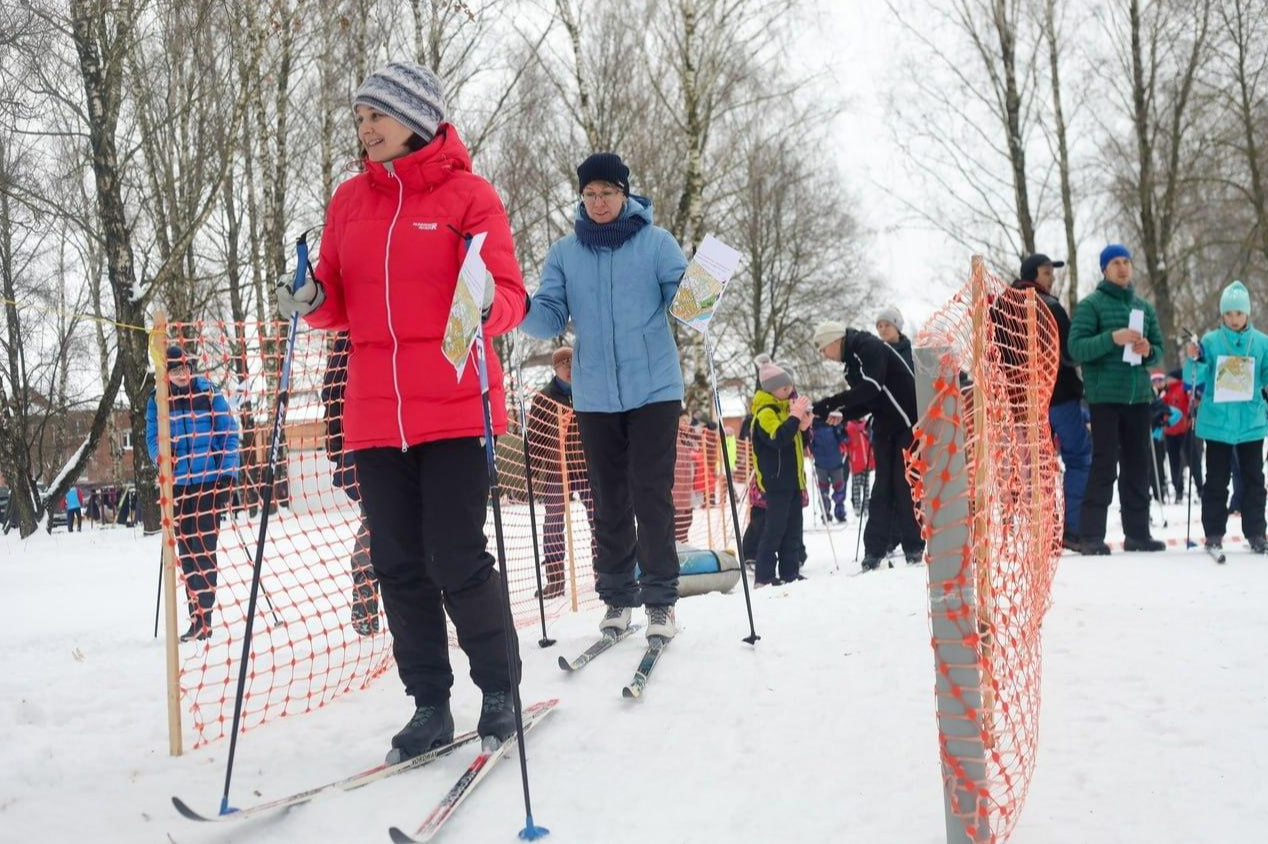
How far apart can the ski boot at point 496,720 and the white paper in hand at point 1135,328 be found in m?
4.97

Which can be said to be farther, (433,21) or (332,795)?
(433,21)

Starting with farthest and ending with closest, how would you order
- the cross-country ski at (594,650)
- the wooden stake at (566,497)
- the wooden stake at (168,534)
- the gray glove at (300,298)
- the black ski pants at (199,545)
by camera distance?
the wooden stake at (566,497) < the black ski pants at (199,545) < the cross-country ski at (594,650) < the wooden stake at (168,534) < the gray glove at (300,298)

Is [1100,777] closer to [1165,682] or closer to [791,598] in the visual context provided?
[1165,682]

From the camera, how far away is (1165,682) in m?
3.37

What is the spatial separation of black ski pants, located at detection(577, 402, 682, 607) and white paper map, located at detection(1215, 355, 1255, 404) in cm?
446

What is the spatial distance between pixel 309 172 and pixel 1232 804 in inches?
797

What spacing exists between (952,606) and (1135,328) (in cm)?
494

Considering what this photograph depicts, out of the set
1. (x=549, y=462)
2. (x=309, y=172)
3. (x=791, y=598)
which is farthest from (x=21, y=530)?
(x=791, y=598)

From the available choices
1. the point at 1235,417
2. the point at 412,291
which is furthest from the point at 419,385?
the point at 1235,417

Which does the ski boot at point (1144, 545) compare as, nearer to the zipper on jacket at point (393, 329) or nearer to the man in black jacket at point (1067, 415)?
the man in black jacket at point (1067, 415)

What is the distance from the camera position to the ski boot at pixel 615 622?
428 centimetres

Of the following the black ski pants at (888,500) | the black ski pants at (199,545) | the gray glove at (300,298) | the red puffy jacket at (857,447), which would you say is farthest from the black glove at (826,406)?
the red puffy jacket at (857,447)

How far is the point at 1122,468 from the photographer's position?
6602 millimetres

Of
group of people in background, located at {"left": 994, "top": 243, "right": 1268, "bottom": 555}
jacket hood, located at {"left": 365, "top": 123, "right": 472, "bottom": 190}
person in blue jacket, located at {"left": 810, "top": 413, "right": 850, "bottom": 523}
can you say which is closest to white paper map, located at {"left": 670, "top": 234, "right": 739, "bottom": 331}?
jacket hood, located at {"left": 365, "top": 123, "right": 472, "bottom": 190}
